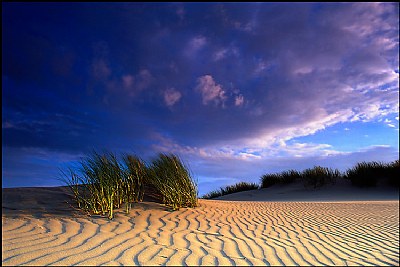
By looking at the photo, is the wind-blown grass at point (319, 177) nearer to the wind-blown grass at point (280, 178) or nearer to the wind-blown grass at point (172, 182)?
the wind-blown grass at point (280, 178)

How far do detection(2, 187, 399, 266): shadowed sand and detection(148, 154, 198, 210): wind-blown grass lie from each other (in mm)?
473

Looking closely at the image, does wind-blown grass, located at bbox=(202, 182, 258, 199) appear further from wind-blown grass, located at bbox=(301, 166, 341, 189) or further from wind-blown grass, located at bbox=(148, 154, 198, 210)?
wind-blown grass, located at bbox=(148, 154, 198, 210)

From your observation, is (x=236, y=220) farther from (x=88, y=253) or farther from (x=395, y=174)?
(x=395, y=174)

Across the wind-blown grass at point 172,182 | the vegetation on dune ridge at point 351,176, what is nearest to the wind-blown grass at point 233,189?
the vegetation on dune ridge at point 351,176

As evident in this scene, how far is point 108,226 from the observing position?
5328 mm

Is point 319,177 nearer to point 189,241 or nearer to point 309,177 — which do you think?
point 309,177

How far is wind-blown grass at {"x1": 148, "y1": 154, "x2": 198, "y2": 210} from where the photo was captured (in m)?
7.66

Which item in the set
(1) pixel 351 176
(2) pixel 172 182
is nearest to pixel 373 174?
(1) pixel 351 176

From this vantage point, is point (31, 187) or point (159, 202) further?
point (31, 187)

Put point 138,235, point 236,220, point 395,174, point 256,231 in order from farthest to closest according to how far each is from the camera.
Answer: point 395,174 → point 236,220 → point 256,231 → point 138,235

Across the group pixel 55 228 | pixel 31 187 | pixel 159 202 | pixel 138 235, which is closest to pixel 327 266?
pixel 138 235

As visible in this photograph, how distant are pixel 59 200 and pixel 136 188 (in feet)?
6.05

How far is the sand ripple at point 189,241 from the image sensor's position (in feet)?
12.4

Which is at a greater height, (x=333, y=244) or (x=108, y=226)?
(x=108, y=226)
